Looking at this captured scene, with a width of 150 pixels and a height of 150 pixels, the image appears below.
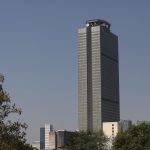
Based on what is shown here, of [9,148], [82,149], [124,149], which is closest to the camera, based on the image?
[9,148]

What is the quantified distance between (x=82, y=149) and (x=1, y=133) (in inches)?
4431

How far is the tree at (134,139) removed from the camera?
11441cm

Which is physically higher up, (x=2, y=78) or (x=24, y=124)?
(x=2, y=78)

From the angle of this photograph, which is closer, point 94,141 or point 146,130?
point 146,130

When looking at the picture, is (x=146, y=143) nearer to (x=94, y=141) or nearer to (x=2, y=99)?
(x=94, y=141)

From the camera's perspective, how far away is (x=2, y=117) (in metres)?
42.2

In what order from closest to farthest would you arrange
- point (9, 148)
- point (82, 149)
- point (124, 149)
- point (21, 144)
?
point (9, 148), point (21, 144), point (124, 149), point (82, 149)

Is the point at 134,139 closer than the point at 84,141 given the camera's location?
Yes

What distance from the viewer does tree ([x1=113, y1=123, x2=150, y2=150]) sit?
114m

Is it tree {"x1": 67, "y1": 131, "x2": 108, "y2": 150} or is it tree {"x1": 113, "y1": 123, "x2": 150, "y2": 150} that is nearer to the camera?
tree {"x1": 113, "y1": 123, "x2": 150, "y2": 150}

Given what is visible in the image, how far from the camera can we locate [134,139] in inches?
4500

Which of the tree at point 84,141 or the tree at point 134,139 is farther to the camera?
the tree at point 84,141

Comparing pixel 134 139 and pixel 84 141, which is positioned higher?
pixel 84 141

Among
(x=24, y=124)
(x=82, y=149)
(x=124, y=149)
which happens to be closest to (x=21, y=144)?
(x=24, y=124)
